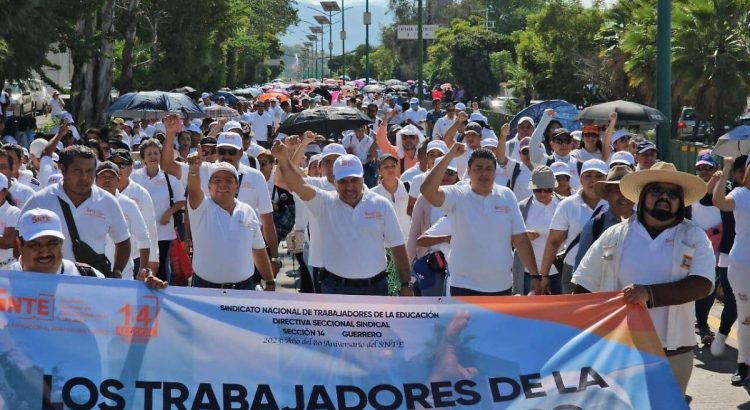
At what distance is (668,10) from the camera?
14.4 meters

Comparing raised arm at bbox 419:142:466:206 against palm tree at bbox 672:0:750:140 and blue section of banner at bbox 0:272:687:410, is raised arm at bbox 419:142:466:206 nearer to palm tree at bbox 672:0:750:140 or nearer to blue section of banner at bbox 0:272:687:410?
blue section of banner at bbox 0:272:687:410

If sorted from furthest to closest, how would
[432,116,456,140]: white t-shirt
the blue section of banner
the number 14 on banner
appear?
[432,116,456,140]: white t-shirt
the number 14 on banner
the blue section of banner

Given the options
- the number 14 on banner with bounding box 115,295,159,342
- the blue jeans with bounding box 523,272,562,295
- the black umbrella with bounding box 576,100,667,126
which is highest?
the black umbrella with bounding box 576,100,667,126

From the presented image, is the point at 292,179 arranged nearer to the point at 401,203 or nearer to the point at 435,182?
the point at 435,182

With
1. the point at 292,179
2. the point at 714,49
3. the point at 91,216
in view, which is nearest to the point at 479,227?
the point at 292,179

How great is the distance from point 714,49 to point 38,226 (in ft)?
65.5

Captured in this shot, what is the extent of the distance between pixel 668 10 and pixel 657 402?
9169mm

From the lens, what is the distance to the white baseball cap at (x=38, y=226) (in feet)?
20.4

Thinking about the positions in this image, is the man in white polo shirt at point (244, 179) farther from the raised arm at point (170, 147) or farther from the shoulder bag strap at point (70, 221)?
the shoulder bag strap at point (70, 221)

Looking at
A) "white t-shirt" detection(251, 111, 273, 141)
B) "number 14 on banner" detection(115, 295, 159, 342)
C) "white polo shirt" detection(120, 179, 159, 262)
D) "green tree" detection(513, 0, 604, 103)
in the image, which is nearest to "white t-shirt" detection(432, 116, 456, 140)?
"white t-shirt" detection(251, 111, 273, 141)

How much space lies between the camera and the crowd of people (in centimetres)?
647

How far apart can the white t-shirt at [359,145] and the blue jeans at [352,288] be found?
11.9m

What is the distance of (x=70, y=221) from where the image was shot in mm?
7848

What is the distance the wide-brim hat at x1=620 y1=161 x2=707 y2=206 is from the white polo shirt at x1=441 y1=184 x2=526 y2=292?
4.86ft
